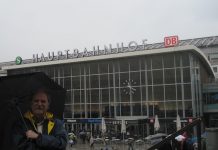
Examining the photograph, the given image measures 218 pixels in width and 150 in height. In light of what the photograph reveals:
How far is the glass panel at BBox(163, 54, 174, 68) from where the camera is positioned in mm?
50213

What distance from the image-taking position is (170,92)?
4966 centimetres

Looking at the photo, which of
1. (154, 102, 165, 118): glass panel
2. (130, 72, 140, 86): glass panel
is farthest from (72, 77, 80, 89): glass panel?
(154, 102, 165, 118): glass panel

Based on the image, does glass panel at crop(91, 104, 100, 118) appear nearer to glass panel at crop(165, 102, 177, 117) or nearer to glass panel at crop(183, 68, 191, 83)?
glass panel at crop(165, 102, 177, 117)

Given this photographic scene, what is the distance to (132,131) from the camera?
51062mm

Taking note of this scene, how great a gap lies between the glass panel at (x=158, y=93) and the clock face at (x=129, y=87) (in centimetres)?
263

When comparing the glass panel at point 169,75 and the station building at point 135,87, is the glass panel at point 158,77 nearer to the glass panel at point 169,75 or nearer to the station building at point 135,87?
the station building at point 135,87

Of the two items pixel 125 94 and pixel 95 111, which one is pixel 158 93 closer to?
pixel 125 94

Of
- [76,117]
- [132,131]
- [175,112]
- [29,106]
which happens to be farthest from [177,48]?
[29,106]

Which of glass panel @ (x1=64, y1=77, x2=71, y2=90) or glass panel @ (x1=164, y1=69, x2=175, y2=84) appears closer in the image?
glass panel @ (x1=164, y1=69, x2=175, y2=84)

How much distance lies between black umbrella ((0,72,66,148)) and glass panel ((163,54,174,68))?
47.2 meters

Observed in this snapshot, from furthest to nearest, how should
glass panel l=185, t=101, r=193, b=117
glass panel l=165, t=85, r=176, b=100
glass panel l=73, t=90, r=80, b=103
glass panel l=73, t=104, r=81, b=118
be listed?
glass panel l=73, t=90, r=80, b=103, glass panel l=73, t=104, r=81, b=118, glass panel l=165, t=85, r=176, b=100, glass panel l=185, t=101, r=193, b=117

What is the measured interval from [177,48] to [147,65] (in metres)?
4.15

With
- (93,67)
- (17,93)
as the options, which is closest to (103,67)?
(93,67)

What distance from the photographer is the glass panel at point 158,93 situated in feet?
165
